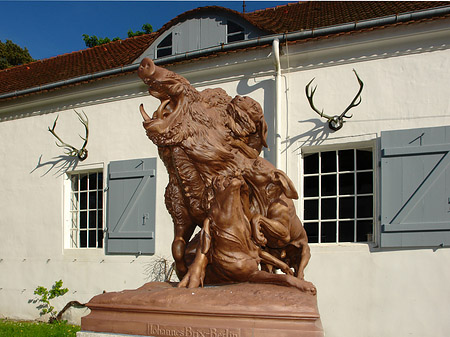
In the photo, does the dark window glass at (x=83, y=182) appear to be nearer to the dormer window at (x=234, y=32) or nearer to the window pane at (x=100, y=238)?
the window pane at (x=100, y=238)

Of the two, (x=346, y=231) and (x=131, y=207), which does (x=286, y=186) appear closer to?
(x=346, y=231)

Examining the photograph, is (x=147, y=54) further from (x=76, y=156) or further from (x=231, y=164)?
(x=231, y=164)

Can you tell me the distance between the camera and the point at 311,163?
7121 millimetres

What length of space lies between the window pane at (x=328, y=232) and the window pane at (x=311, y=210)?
0.58 feet

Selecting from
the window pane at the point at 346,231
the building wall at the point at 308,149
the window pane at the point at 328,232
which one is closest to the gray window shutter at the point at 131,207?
the building wall at the point at 308,149

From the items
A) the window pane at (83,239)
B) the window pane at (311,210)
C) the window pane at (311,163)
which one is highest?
the window pane at (311,163)

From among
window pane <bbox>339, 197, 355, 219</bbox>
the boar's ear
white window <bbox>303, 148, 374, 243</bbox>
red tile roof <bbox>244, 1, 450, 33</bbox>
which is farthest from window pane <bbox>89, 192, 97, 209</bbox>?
the boar's ear

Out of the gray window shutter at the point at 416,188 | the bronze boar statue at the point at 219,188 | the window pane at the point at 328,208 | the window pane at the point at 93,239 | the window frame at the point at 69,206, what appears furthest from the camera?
the window pane at the point at 93,239

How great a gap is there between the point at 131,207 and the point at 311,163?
2.87 meters

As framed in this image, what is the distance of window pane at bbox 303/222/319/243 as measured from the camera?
22.9 ft

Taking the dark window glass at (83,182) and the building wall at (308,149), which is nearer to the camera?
the building wall at (308,149)

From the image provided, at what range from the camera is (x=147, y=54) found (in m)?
8.91

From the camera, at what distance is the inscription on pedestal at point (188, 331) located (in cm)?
259

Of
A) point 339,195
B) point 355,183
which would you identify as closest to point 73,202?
point 339,195
